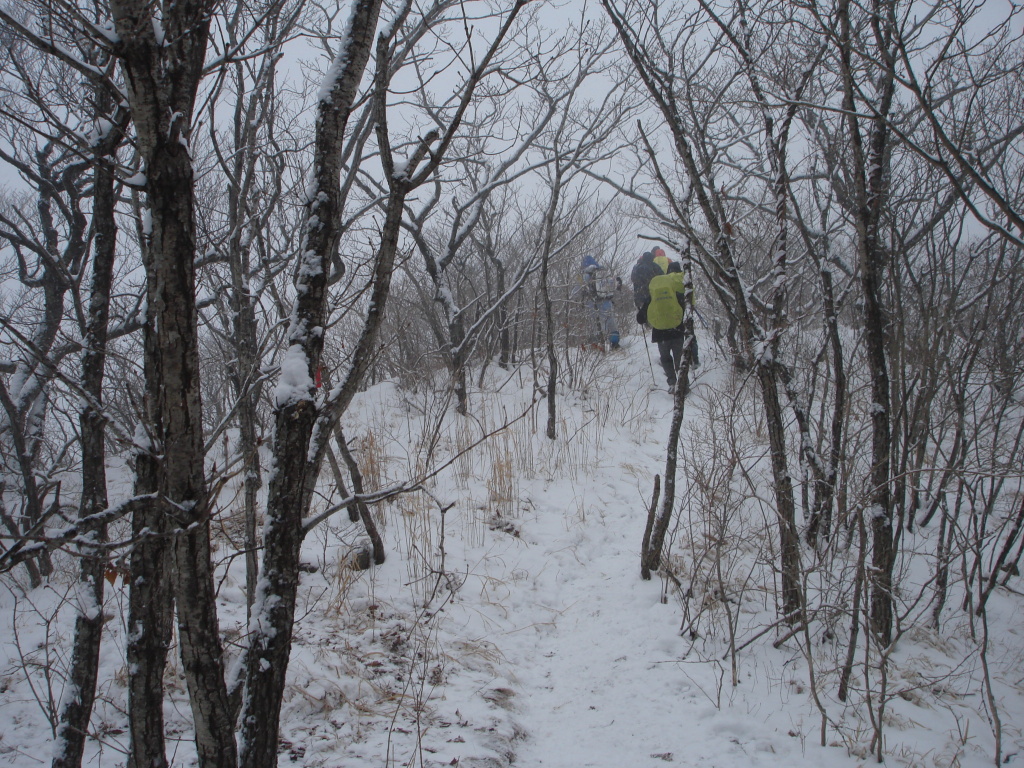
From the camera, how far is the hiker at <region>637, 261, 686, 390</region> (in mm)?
7297

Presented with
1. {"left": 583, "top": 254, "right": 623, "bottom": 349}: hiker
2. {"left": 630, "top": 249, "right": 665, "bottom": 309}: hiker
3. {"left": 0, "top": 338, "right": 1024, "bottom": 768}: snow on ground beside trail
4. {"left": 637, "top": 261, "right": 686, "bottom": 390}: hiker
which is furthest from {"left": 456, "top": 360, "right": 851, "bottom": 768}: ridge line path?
{"left": 583, "top": 254, "right": 623, "bottom": 349}: hiker

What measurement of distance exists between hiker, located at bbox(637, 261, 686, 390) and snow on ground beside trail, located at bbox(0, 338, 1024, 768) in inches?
131

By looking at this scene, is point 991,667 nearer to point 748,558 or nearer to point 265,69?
point 748,558

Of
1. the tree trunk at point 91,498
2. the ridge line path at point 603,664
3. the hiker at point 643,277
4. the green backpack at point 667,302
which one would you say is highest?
the hiker at point 643,277

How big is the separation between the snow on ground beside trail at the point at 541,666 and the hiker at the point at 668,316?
3330 mm

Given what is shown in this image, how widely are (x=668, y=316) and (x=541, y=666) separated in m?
5.29

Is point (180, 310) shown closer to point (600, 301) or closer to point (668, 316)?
point (668, 316)

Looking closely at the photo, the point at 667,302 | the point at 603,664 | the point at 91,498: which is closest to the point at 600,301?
the point at 667,302

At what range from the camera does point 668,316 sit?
7312 mm

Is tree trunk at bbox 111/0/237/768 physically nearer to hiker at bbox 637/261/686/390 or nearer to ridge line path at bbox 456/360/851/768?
ridge line path at bbox 456/360/851/768

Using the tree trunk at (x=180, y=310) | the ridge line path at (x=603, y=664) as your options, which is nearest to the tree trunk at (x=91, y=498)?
the tree trunk at (x=180, y=310)

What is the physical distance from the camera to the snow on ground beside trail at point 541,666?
2.26 metres

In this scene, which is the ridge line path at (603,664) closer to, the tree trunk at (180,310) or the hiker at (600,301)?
the tree trunk at (180,310)

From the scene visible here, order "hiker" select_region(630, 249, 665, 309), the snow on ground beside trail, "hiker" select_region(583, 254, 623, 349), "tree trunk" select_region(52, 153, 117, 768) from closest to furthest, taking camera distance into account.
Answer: "tree trunk" select_region(52, 153, 117, 768) < the snow on ground beside trail < "hiker" select_region(630, 249, 665, 309) < "hiker" select_region(583, 254, 623, 349)
